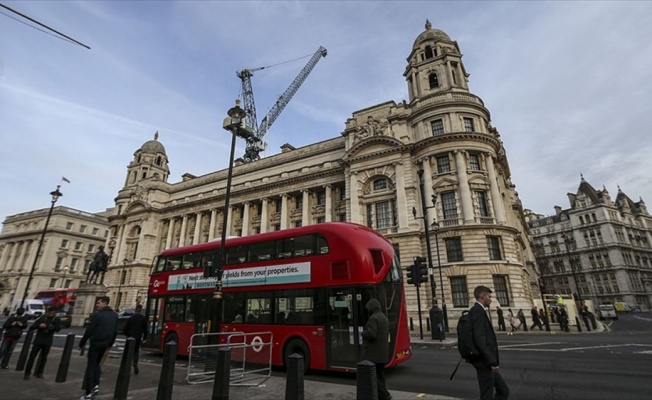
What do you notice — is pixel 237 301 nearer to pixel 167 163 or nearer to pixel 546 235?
pixel 167 163

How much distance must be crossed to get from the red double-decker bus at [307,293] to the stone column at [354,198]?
20.8 m

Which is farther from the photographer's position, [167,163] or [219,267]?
→ [167,163]

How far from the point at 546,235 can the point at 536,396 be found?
9767 centimetres

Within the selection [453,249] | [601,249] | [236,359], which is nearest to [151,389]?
[236,359]

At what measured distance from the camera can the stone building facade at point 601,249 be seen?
68.7 metres

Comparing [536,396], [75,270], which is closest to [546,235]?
[536,396]

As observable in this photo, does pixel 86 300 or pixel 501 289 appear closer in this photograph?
pixel 501 289

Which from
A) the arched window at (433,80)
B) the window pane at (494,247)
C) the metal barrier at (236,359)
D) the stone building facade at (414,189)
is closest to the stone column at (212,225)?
the stone building facade at (414,189)

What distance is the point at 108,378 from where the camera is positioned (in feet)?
28.5

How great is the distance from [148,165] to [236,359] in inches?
2440

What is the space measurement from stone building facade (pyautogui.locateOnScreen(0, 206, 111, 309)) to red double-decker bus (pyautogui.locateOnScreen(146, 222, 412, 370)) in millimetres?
65736

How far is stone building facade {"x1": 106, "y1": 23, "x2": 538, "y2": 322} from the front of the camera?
27.2m

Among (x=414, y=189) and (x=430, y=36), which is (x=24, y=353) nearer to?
(x=414, y=189)

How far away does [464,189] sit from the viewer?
92.6 feet
